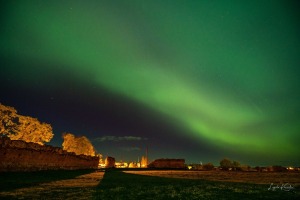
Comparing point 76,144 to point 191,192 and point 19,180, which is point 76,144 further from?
point 191,192

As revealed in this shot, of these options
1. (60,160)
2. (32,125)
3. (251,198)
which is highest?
(32,125)

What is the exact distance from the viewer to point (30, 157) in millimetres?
28812

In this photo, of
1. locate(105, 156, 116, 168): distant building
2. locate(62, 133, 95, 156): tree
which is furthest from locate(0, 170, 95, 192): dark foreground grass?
locate(105, 156, 116, 168): distant building

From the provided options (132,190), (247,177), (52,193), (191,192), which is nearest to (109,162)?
(247,177)

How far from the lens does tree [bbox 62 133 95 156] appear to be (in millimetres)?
83812

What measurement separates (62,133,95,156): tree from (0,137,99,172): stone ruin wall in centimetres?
4245

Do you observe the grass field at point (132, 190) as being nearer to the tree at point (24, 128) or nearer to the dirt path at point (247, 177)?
the dirt path at point (247, 177)

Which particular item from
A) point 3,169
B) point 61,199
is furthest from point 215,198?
point 3,169

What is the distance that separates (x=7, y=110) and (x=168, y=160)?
2528 inches

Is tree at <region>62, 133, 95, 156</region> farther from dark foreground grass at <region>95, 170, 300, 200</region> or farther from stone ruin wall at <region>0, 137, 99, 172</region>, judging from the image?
dark foreground grass at <region>95, 170, 300, 200</region>

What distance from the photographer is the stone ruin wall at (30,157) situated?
2448 centimetres

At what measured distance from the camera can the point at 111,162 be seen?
101m

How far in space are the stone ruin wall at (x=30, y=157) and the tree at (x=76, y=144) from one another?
42.5 meters

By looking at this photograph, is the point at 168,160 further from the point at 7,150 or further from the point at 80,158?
the point at 7,150
